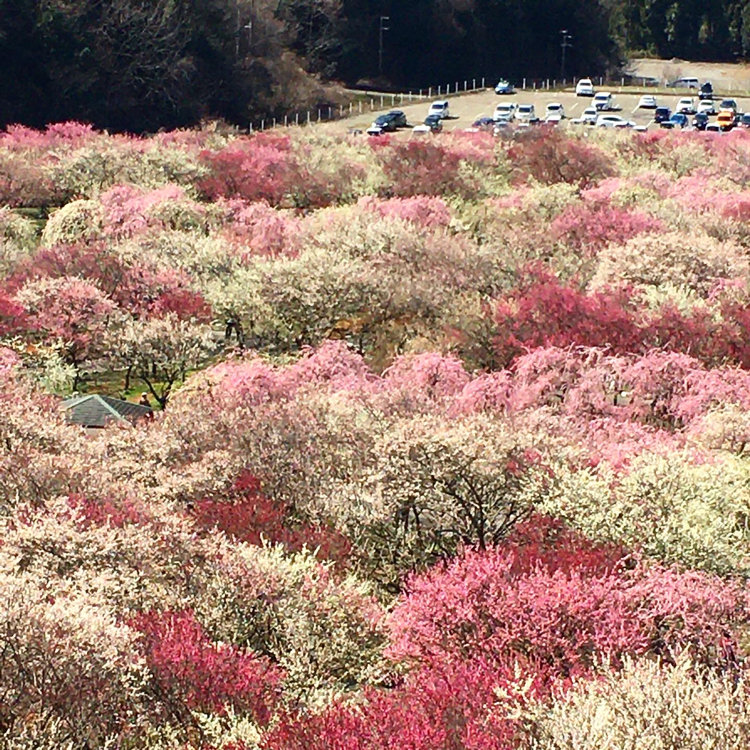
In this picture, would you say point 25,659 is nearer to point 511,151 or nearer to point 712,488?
point 712,488

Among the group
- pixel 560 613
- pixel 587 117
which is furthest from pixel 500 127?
pixel 560 613

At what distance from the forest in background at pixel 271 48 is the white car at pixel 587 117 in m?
16.1

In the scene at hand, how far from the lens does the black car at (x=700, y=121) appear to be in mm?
70000

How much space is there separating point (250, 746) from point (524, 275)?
21.2 metres

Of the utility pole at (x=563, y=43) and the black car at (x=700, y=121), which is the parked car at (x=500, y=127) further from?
the utility pole at (x=563, y=43)

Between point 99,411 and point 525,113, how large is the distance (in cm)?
5428

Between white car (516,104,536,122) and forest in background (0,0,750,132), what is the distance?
12322 mm

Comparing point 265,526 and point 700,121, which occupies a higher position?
point 700,121

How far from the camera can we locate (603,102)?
3071 inches

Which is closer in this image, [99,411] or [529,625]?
[529,625]

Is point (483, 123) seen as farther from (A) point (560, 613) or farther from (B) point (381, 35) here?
(A) point (560, 613)

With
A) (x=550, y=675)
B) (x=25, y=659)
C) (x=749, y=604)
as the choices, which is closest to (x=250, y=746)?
(x=25, y=659)

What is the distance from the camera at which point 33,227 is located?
147ft

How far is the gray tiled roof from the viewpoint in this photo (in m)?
24.4
